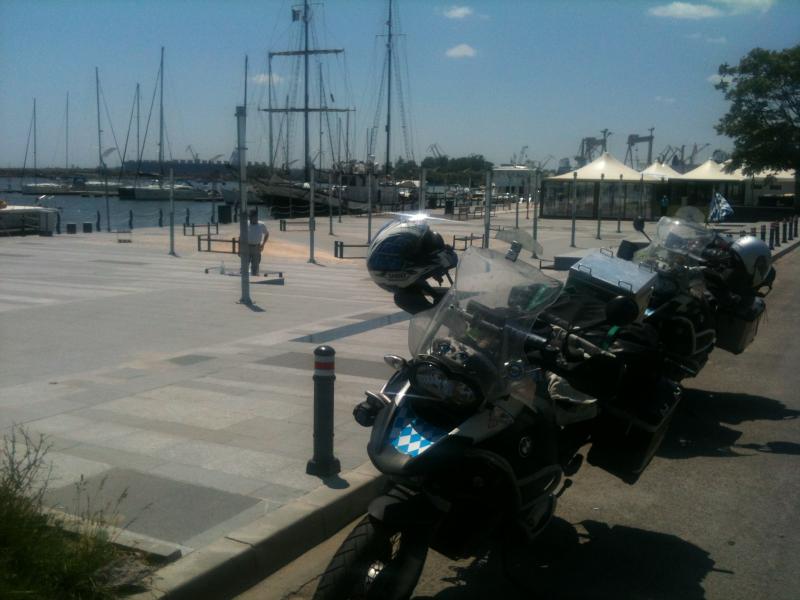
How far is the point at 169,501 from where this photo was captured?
16.9 ft

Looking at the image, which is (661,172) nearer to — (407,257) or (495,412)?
(407,257)

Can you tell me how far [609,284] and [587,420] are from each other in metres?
0.95

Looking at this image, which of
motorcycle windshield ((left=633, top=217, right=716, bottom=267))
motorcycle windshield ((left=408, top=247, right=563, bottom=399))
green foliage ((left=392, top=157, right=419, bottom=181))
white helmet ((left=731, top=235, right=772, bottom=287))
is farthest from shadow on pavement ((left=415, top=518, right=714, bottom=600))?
green foliage ((left=392, top=157, right=419, bottom=181))

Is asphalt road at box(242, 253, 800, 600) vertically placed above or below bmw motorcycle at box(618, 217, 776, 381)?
below

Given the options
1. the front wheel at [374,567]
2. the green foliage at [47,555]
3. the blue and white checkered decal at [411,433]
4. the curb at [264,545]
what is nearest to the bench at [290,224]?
the curb at [264,545]

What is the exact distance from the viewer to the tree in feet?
162

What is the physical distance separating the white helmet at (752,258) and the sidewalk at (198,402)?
3.71 metres

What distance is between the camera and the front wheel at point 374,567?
3520 mm

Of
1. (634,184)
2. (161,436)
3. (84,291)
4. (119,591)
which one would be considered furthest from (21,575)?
(634,184)

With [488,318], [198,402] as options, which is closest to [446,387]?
[488,318]

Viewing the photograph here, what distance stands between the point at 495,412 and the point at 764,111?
53.4 meters

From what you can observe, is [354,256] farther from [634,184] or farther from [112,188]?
[112,188]

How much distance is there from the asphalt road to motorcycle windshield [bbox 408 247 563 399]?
1063 millimetres

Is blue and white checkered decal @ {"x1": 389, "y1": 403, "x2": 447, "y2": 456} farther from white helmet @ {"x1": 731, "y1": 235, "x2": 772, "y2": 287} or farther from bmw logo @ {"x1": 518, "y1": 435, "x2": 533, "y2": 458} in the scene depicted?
white helmet @ {"x1": 731, "y1": 235, "x2": 772, "y2": 287}
